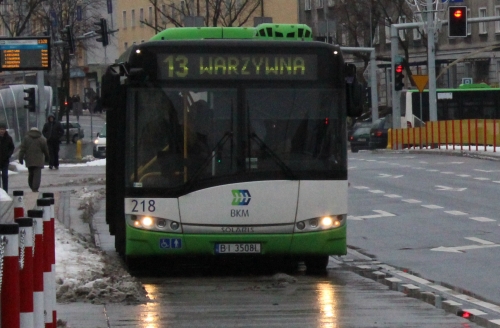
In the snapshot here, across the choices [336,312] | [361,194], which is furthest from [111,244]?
[361,194]

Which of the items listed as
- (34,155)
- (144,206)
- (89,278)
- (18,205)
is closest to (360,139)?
(34,155)

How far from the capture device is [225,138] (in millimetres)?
13344

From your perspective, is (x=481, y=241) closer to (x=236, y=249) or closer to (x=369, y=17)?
(x=236, y=249)

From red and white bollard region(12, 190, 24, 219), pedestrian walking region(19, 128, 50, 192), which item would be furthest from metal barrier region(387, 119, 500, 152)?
red and white bollard region(12, 190, 24, 219)

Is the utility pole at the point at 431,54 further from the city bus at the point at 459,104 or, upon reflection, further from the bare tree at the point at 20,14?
the bare tree at the point at 20,14

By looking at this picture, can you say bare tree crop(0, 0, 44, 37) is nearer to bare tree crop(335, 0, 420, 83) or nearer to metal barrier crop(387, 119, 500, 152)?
metal barrier crop(387, 119, 500, 152)

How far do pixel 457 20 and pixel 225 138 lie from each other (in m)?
32.6

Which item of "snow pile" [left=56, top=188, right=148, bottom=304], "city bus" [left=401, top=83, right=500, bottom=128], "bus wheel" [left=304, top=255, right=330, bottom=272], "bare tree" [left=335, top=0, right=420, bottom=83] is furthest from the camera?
"bare tree" [left=335, top=0, right=420, bottom=83]

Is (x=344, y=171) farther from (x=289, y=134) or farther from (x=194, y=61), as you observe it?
(x=194, y=61)

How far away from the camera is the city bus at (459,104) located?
63.2 m

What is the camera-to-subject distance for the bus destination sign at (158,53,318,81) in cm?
1348

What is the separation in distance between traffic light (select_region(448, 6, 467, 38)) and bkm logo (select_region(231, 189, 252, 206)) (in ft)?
106

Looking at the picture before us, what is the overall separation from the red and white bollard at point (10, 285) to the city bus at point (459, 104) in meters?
56.8

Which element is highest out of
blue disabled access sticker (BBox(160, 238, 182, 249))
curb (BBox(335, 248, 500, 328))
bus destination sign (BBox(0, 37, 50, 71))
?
bus destination sign (BBox(0, 37, 50, 71))
